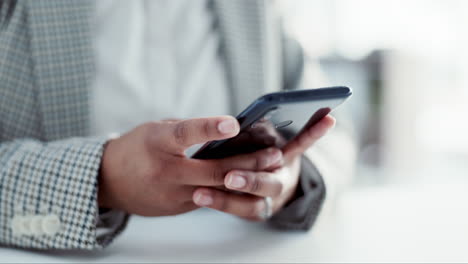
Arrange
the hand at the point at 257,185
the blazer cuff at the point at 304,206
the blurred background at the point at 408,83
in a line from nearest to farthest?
the hand at the point at 257,185
the blazer cuff at the point at 304,206
the blurred background at the point at 408,83

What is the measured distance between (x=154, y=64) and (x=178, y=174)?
11.4 inches

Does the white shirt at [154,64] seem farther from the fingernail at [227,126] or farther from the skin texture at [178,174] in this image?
the fingernail at [227,126]

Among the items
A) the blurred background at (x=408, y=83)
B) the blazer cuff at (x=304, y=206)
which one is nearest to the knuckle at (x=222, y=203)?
the blazer cuff at (x=304, y=206)

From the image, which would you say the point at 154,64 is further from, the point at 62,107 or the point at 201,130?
the point at 201,130

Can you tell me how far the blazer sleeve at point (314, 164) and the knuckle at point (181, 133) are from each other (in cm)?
20

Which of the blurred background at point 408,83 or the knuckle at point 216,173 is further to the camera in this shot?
the blurred background at point 408,83

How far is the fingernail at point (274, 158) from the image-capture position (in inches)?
17.0

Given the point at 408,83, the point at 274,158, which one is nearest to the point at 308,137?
the point at 274,158

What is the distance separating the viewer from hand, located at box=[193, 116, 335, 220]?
0.41m

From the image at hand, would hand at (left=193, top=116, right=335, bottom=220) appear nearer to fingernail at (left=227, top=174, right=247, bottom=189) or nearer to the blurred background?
fingernail at (left=227, top=174, right=247, bottom=189)

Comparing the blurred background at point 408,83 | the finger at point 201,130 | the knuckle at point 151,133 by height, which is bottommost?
the blurred background at point 408,83

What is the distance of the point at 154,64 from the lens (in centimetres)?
65

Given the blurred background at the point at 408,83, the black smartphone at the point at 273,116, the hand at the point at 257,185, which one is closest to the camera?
the black smartphone at the point at 273,116

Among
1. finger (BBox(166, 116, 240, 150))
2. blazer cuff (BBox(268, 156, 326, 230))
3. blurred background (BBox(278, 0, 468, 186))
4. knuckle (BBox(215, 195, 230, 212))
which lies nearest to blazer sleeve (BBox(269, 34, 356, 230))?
blazer cuff (BBox(268, 156, 326, 230))
